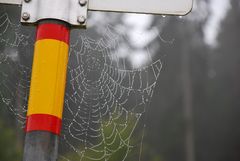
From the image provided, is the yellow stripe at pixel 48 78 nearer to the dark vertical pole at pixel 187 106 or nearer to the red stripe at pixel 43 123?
the red stripe at pixel 43 123

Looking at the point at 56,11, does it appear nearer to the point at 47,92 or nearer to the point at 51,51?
the point at 51,51

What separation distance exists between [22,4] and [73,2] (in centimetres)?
17

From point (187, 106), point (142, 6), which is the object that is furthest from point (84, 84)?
point (187, 106)

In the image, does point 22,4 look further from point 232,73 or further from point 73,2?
point 232,73

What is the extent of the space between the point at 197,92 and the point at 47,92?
81.5 ft

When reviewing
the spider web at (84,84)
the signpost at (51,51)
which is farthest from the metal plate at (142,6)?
the spider web at (84,84)

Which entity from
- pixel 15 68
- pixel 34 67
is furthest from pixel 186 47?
pixel 34 67

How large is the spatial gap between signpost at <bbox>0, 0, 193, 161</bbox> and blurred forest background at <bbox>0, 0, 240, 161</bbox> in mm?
19753

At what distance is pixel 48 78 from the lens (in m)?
2.01

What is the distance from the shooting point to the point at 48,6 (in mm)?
2088

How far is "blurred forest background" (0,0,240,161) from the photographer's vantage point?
2388cm

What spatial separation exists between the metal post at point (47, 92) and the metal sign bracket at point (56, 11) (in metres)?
0.02

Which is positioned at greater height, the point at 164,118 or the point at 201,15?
the point at 201,15

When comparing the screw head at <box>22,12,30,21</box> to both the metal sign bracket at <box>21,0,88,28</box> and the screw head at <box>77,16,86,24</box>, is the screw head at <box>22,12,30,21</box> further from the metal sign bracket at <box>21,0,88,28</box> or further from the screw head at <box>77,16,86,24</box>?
the screw head at <box>77,16,86,24</box>
